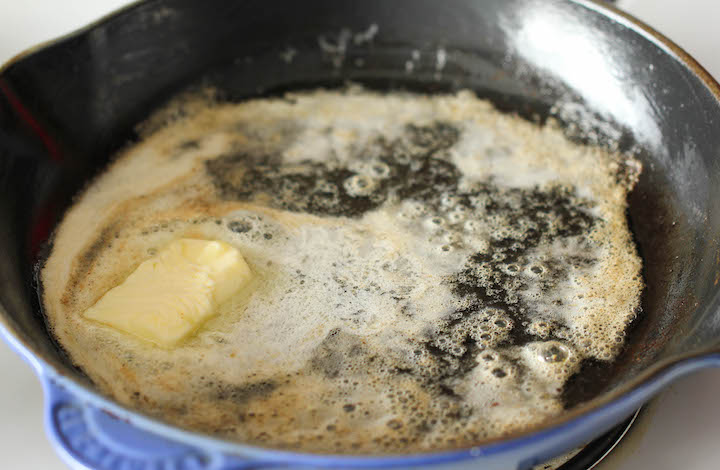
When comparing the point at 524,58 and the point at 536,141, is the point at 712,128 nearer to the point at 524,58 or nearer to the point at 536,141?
the point at 536,141

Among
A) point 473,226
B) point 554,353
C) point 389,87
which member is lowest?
point 554,353

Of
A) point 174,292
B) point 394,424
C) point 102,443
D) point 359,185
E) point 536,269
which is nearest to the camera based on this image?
point 102,443

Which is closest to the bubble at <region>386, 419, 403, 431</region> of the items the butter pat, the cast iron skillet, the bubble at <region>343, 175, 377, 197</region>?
the cast iron skillet

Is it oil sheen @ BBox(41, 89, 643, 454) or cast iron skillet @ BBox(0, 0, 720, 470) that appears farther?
oil sheen @ BBox(41, 89, 643, 454)

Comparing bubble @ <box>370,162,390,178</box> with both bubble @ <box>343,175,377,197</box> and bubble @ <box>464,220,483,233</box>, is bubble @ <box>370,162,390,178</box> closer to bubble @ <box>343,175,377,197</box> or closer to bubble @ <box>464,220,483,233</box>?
bubble @ <box>343,175,377,197</box>

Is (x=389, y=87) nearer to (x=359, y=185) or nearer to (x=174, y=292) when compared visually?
(x=359, y=185)

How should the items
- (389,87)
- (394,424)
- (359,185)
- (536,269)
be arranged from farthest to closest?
1. (389,87)
2. (359,185)
3. (536,269)
4. (394,424)

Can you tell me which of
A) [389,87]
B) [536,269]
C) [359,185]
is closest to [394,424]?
[536,269]
